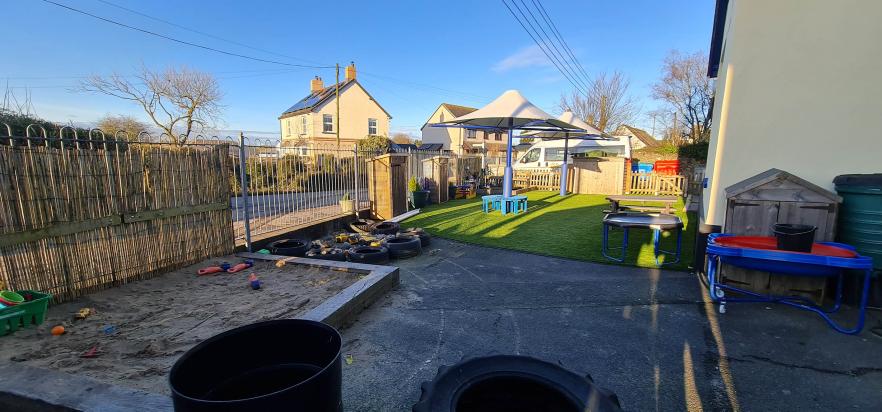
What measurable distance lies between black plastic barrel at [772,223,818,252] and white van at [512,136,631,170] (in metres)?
15.3

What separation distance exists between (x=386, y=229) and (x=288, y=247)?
218cm

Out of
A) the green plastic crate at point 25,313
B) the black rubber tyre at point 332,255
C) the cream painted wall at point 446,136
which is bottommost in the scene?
the black rubber tyre at point 332,255

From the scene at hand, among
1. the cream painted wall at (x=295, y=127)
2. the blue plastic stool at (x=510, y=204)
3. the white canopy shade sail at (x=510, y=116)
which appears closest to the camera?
the white canopy shade sail at (x=510, y=116)

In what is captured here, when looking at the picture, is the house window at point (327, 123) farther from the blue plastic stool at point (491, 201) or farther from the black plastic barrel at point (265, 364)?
the black plastic barrel at point (265, 364)

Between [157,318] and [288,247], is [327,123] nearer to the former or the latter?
[288,247]

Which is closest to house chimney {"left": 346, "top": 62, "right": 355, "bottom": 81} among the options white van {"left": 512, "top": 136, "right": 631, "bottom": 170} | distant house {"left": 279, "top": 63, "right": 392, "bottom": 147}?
distant house {"left": 279, "top": 63, "right": 392, "bottom": 147}

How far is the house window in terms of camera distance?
98.4ft

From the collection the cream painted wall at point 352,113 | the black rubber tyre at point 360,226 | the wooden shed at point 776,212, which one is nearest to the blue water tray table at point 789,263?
the wooden shed at point 776,212

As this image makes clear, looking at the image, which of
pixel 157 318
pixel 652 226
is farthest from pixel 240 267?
pixel 652 226

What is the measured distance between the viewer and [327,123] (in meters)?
30.2

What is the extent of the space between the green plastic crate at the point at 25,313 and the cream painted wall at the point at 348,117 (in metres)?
28.1

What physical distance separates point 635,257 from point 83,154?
7.55 meters

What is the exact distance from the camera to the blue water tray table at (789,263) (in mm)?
3305

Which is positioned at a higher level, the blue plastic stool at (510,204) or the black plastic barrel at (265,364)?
the black plastic barrel at (265,364)
